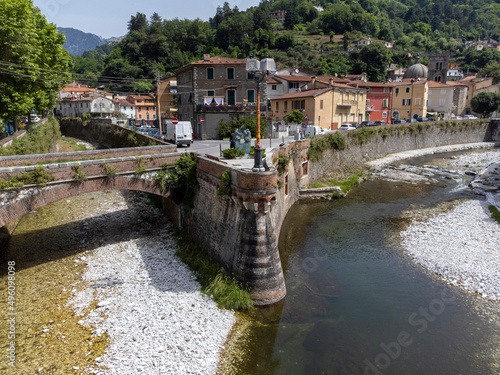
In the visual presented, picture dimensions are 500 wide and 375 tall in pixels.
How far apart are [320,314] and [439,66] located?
95.0 m

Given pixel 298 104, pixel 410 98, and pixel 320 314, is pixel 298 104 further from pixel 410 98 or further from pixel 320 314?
pixel 320 314

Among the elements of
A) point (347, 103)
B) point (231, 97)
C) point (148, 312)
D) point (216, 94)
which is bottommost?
point (148, 312)

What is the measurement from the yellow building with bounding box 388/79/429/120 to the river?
5396cm

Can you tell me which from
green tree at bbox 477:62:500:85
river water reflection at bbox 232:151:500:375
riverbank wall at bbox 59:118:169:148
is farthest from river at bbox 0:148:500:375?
green tree at bbox 477:62:500:85

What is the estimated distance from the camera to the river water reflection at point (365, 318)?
11273mm

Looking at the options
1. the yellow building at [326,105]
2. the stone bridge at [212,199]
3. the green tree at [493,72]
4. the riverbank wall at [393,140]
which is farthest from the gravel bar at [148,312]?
the green tree at [493,72]

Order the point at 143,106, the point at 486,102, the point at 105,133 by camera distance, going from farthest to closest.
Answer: the point at 143,106
the point at 486,102
the point at 105,133

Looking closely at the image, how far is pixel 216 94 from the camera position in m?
41.3

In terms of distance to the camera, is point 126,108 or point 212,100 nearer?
point 212,100

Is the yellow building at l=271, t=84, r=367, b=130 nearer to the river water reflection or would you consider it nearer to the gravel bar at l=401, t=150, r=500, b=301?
the gravel bar at l=401, t=150, r=500, b=301

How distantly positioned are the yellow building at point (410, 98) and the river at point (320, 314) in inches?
2125

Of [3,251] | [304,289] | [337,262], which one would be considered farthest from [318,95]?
[3,251]

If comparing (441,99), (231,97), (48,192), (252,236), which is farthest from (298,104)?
(441,99)

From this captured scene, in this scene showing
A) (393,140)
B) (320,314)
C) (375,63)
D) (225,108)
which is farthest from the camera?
(375,63)
